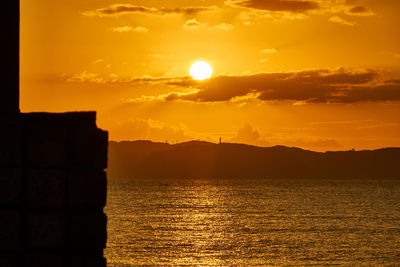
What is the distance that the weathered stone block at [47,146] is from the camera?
575cm

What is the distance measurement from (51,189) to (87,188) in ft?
0.93

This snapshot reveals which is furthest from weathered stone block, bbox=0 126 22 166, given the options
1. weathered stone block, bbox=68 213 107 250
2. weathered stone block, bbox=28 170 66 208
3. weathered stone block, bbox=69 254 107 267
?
weathered stone block, bbox=69 254 107 267

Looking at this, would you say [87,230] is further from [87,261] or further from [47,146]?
[47,146]

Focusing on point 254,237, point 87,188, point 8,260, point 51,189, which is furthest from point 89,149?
point 254,237

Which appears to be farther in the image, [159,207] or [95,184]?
[159,207]

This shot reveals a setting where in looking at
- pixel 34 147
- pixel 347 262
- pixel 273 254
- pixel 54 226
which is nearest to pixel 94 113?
pixel 34 147

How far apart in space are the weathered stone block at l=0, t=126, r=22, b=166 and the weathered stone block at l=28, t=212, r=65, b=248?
0.45 meters

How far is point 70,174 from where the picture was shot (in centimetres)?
577

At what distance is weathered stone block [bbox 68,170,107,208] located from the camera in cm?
579

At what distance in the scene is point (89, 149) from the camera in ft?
19.4

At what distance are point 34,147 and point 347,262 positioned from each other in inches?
2522

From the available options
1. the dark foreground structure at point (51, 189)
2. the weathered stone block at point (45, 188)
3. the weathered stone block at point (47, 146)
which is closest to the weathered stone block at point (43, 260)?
the dark foreground structure at point (51, 189)

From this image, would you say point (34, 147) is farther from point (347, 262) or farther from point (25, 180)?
point (347, 262)

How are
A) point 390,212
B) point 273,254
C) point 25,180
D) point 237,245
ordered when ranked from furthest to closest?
point 390,212 < point 237,245 < point 273,254 < point 25,180
